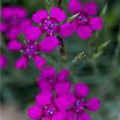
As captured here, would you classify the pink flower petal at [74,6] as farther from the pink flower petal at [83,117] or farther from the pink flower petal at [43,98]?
the pink flower petal at [83,117]

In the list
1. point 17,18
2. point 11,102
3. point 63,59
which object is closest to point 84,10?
point 63,59

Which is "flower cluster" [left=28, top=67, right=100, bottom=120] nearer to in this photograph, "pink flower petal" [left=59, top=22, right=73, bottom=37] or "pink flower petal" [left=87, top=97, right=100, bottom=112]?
"pink flower petal" [left=87, top=97, right=100, bottom=112]

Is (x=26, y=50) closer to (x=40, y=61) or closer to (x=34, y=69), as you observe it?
(x=40, y=61)

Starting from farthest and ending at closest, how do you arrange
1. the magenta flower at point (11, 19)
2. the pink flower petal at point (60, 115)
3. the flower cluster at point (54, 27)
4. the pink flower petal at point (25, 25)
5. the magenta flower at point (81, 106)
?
the magenta flower at point (11, 19) < the pink flower petal at point (25, 25) < the magenta flower at point (81, 106) < the flower cluster at point (54, 27) < the pink flower petal at point (60, 115)

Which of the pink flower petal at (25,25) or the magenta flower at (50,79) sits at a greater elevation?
the pink flower petal at (25,25)

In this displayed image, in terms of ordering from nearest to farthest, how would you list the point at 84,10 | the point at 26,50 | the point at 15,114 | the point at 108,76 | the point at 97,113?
the point at 84,10 < the point at 26,50 < the point at 97,113 < the point at 108,76 < the point at 15,114

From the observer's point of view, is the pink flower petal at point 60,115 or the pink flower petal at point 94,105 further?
the pink flower petal at point 94,105

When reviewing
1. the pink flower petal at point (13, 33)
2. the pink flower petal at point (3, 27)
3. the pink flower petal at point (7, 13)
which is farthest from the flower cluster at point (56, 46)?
the pink flower petal at point (7, 13)
